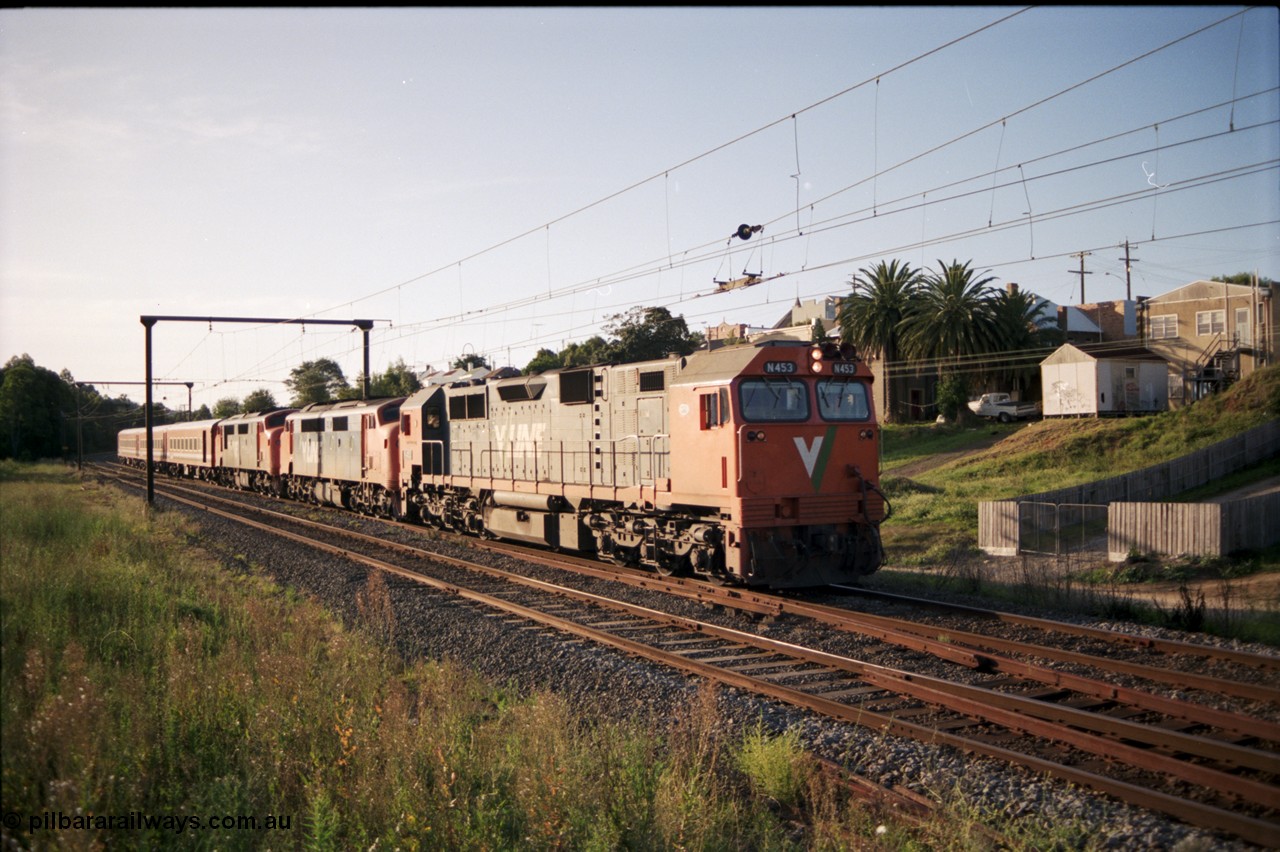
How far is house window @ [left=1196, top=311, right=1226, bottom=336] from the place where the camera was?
140 ft

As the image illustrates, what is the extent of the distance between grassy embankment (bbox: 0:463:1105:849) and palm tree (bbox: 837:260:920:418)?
45.3 m

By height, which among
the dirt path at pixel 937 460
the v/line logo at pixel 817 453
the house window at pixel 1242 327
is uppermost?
the house window at pixel 1242 327

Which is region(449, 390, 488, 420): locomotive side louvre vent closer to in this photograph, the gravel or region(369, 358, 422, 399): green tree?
the gravel

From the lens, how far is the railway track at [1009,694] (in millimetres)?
5867

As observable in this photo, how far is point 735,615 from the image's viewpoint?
460 inches

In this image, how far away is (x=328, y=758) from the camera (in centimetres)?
573

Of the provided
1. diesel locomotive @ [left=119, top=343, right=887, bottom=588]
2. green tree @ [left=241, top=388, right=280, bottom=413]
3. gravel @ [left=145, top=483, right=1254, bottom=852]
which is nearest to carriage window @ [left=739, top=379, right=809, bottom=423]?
diesel locomotive @ [left=119, top=343, right=887, bottom=588]

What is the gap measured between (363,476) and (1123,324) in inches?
1991

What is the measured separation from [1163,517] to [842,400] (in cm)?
812

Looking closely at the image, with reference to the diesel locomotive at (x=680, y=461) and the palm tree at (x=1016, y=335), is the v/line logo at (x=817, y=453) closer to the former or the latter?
the diesel locomotive at (x=680, y=461)

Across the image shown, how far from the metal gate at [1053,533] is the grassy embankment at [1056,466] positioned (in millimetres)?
1152

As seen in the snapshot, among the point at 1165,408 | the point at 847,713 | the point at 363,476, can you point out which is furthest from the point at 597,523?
the point at 1165,408

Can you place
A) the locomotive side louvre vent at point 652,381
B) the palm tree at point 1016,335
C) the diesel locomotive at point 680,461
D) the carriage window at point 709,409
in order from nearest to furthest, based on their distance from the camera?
the diesel locomotive at point 680,461 < the carriage window at point 709,409 < the locomotive side louvre vent at point 652,381 < the palm tree at point 1016,335

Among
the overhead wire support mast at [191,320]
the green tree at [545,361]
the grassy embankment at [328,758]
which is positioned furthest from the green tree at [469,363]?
the grassy embankment at [328,758]
